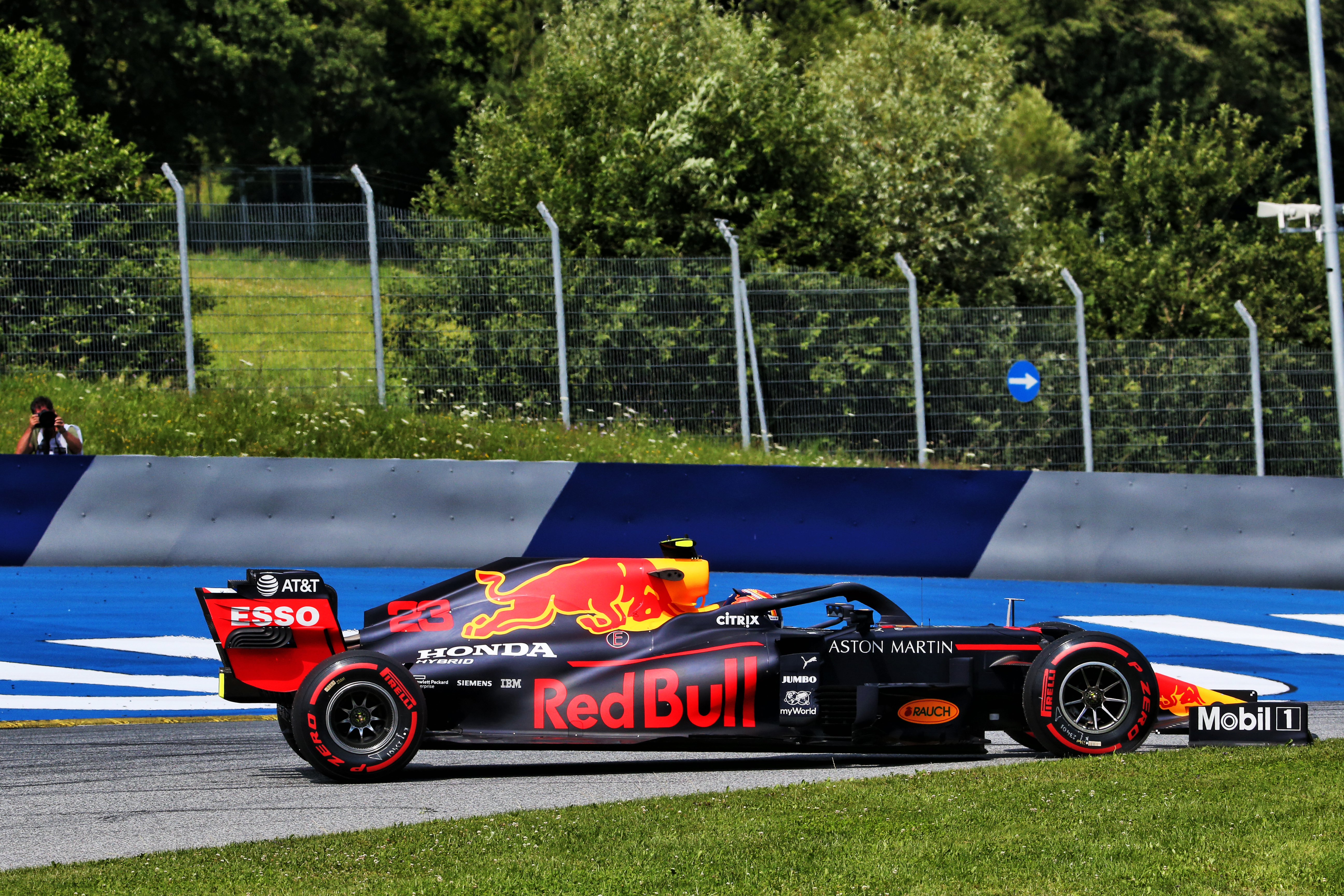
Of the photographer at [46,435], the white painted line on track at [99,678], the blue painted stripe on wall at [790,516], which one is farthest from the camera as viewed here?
the photographer at [46,435]

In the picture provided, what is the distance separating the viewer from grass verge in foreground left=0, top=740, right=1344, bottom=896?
16.5 ft

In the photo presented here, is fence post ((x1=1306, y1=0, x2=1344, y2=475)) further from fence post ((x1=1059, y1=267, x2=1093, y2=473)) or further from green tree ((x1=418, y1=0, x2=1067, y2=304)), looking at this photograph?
green tree ((x1=418, y1=0, x2=1067, y2=304))

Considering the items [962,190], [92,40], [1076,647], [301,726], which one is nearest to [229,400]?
[301,726]

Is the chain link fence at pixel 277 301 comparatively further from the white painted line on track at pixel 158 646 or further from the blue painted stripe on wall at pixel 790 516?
the white painted line on track at pixel 158 646

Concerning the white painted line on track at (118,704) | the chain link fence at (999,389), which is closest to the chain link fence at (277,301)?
the white painted line on track at (118,704)

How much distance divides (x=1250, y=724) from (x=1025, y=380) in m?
8.68

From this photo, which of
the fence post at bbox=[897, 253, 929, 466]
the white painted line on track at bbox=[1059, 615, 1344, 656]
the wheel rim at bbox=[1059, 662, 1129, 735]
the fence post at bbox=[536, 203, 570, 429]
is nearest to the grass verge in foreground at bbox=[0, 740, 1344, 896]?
the wheel rim at bbox=[1059, 662, 1129, 735]

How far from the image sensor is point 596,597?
7.93 meters

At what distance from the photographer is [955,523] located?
13.4m

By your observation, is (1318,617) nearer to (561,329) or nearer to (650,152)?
(561,329)

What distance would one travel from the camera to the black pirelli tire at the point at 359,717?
24.0 ft

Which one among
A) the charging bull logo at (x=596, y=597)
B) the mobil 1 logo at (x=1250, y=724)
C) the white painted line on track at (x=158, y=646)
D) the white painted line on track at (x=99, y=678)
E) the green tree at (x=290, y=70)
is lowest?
the mobil 1 logo at (x=1250, y=724)

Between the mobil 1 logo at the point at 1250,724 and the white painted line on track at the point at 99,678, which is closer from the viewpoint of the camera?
the mobil 1 logo at the point at 1250,724

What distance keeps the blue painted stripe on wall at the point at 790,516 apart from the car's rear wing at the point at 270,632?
498 cm
